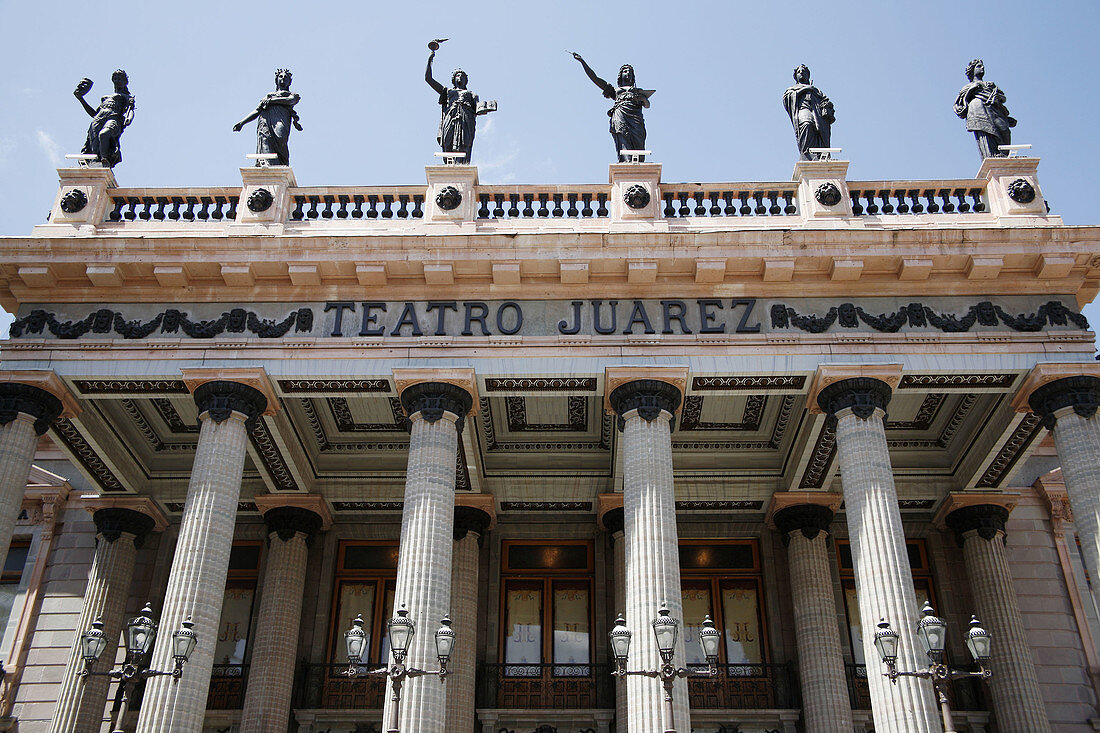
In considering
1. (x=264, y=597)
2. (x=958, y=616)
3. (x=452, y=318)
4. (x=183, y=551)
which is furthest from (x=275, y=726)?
(x=958, y=616)

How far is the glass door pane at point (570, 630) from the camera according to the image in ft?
64.6

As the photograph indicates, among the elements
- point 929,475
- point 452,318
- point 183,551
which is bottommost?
point 183,551

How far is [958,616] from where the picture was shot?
794 inches

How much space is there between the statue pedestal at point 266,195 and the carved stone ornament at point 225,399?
3.31 metres

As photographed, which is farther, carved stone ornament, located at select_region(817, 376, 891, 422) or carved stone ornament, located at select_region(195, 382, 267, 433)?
carved stone ornament, located at select_region(195, 382, 267, 433)

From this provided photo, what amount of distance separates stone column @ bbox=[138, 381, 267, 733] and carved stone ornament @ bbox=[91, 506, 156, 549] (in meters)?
5.15

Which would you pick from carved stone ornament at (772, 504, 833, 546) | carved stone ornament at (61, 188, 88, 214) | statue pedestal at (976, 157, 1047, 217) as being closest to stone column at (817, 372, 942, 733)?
carved stone ornament at (772, 504, 833, 546)

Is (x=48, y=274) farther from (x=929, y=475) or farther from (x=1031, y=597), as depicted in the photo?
(x=1031, y=597)

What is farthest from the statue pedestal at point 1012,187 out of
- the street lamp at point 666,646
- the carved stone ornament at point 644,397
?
the street lamp at point 666,646

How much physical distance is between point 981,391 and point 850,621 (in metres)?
5.93

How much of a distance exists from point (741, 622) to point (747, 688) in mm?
1494

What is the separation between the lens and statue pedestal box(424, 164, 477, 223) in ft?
59.9

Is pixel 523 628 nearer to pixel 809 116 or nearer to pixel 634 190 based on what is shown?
pixel 634 190

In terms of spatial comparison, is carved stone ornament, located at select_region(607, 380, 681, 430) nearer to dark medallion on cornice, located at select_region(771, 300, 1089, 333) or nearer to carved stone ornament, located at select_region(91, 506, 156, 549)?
dark medallion on cornice, located at select_region(771, 300, 1089, 333)
